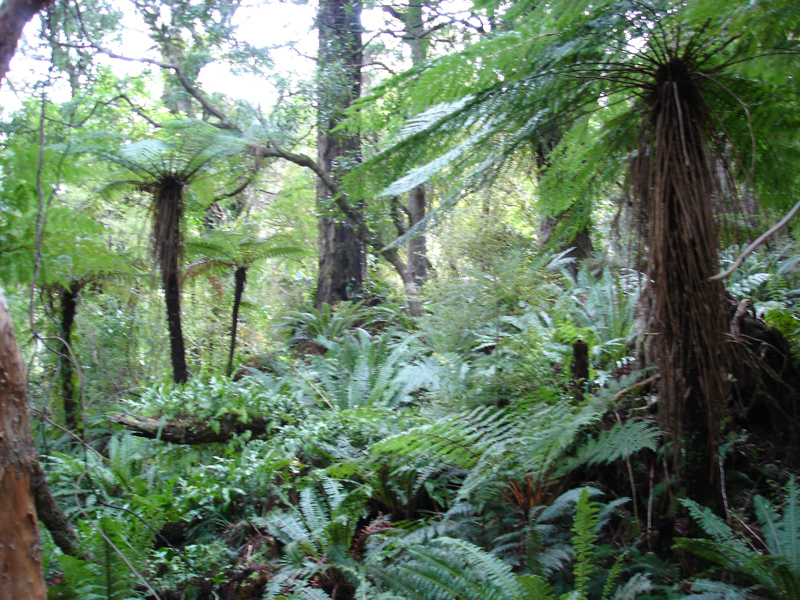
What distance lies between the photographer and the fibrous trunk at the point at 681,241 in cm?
176

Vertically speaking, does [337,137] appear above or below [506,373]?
above

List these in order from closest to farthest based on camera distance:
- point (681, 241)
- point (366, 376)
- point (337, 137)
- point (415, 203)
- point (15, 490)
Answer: point (15, 490) → point (681, 241) → point (366, 376) → point (337, 137) → point (415, 203)

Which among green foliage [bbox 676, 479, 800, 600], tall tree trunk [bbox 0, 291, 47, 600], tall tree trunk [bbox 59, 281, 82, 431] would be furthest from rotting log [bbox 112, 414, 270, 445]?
green foliage [bbox 676, 479, 800, 600]

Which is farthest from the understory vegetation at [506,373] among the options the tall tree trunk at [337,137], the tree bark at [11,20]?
the tall tree trunk at [337,137]

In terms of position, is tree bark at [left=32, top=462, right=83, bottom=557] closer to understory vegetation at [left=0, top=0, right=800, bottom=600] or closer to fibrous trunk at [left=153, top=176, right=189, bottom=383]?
understory vegetation at [left=0, top=0, right=800, bottom=600]

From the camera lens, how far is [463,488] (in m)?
2.38

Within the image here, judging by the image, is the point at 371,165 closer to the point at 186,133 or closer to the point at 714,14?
the point at 714,14

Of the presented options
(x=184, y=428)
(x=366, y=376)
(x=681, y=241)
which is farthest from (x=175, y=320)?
(x=681, y=241)

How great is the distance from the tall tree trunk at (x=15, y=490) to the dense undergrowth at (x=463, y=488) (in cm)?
38

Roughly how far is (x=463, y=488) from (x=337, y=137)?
559cm

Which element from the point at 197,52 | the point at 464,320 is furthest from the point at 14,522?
the point at 197,52

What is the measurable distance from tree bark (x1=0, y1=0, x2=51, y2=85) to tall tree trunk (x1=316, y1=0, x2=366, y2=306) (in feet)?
10.0

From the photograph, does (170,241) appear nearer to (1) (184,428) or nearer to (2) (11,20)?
(1) (184,428)

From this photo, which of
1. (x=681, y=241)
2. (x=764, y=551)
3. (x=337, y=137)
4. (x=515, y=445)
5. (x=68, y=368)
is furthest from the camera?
(x=337, y=137)
